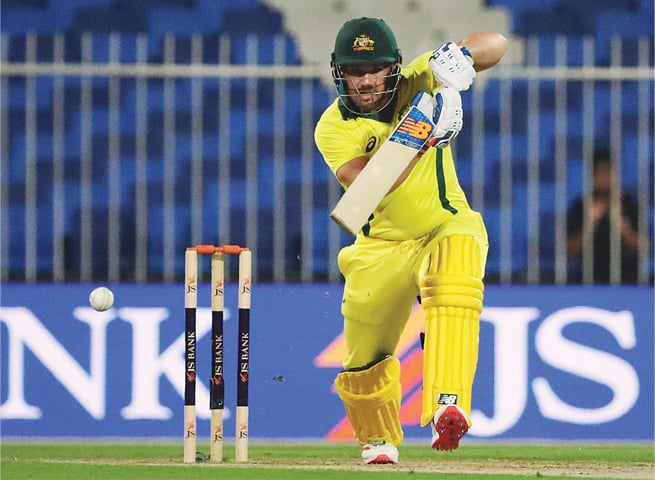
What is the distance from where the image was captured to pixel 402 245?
683 centimetres

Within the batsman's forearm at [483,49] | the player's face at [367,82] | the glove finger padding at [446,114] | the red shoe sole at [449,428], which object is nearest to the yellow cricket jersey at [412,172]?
the player's face at [367,82]

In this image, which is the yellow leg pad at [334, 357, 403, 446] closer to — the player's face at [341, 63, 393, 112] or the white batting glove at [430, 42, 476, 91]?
the player's face at [341, 63, 393, 112]

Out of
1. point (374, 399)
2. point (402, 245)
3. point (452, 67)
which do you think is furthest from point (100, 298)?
point (452, 67)

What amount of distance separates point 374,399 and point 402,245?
0.79 meters

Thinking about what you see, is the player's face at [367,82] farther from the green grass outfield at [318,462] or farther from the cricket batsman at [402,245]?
the green grass outfield at [318,462]

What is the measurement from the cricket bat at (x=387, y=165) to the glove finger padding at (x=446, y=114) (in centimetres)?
3

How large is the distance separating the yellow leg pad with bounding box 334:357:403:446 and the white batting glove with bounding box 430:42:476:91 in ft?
4.58

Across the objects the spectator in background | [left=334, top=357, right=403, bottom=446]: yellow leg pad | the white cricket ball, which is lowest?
[left=334, top=357, right=403, bottom=446]: yellow leg pad

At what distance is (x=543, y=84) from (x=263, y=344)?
2503mm

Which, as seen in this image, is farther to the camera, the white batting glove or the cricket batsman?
the white batting glove

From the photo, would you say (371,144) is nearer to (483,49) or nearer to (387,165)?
(387,165)

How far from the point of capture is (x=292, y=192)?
9609 millimetres

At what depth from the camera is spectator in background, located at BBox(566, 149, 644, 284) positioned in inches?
355

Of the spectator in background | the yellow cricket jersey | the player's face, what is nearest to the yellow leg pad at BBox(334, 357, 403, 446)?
the yellow cricket jersey
